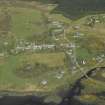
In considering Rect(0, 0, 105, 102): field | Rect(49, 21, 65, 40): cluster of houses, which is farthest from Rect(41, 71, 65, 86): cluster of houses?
Rect(49, 21, 65, 40): cluster of houses

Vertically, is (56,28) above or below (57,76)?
above

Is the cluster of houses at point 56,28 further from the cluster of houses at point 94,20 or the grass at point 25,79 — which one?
the grass at point 25,79

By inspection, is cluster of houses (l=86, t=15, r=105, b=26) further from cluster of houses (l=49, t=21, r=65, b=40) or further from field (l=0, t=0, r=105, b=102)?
cluster of houses (l=49, t=21, r=65, b=40)

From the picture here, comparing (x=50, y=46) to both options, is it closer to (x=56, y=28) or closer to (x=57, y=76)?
(x=56, y=28)

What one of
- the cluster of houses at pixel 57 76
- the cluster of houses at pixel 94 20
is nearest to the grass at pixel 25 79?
the cluster of houses at pixel 57 76

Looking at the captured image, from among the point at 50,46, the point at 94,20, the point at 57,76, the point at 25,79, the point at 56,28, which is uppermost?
the point at 94,20

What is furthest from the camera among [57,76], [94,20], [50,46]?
[94,20]

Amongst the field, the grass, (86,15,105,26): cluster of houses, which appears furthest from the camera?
(86,15,105,26): cluster of houses

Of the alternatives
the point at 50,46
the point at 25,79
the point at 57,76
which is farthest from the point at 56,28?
the point at 25,79

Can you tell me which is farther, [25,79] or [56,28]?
[56,28]

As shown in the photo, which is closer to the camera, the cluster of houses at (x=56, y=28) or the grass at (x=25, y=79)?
the grass at (x=25, y=79)

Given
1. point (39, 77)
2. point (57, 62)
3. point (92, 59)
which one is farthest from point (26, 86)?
point (92, 59)
